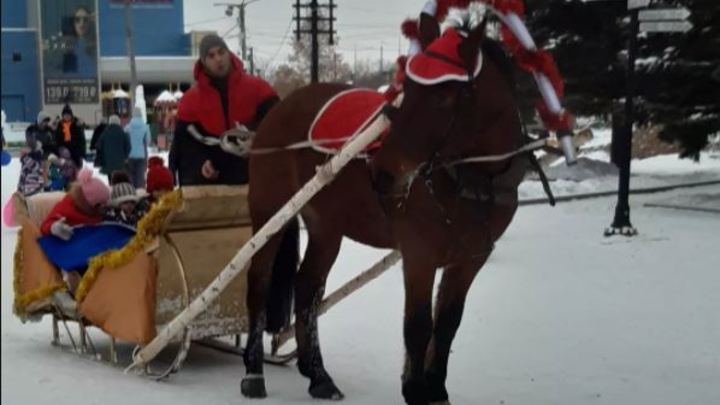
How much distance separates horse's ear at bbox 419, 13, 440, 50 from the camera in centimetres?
561

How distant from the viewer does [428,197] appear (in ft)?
17.7

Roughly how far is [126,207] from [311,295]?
1972 millimetres

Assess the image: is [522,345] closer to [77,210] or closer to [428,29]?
[428,29]

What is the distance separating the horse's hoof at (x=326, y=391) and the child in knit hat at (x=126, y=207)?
7.09ft

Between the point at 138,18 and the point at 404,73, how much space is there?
36305mm

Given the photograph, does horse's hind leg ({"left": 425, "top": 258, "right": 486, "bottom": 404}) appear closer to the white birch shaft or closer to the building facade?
the white birch shaft

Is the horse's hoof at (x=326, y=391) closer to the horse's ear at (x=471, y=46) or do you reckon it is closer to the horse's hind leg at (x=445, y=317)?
the horse's hind leg at (x=445, y=317)

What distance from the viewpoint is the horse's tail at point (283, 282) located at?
7047 mm

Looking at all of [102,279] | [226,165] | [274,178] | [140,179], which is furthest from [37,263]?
[140,179]

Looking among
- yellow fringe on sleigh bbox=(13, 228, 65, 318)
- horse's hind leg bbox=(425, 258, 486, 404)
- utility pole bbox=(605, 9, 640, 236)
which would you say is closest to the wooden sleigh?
yellow fringe on sleigh bbox=(13, 228, 65, 318)

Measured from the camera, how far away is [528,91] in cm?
870

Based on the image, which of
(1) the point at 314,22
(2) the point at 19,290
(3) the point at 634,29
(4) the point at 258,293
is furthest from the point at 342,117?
(1) the point at 314,22

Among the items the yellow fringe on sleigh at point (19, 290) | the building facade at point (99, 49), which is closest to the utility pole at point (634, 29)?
the yellow fringe on sleigh at point (19, 290)

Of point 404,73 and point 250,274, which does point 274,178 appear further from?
point 404,73
